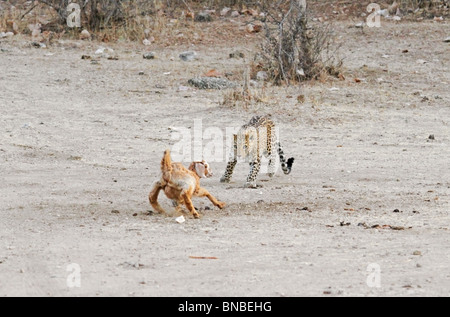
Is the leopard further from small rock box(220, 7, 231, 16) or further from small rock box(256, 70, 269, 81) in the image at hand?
small rock box(220, 7, 231, 16)

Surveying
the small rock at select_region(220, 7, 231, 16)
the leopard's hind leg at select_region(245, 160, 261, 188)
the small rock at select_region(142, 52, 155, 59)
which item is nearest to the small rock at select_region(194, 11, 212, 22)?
the small rock at select_region(220, 7, 231, 16)

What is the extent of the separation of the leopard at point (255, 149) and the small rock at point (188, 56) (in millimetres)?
6511

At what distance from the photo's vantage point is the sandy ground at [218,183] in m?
5.47

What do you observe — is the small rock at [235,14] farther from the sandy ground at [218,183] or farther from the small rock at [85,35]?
the small rock at [85,35]

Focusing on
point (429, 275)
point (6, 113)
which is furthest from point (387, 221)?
point (6, 113)

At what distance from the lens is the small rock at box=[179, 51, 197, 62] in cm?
1525

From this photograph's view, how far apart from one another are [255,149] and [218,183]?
17.8 inches

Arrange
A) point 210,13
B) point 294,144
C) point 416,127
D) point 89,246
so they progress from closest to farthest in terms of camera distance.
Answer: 1. point 89,246
2. point 294,144
3. point 416,127
4. point 210,13

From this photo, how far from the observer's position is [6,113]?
11359 millimetres

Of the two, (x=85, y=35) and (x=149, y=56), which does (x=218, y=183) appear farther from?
(x=85, y=35)

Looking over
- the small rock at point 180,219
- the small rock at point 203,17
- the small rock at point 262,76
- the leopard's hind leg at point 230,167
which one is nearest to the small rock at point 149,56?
the small rock at point 262,76

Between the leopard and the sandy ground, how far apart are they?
0.16 m

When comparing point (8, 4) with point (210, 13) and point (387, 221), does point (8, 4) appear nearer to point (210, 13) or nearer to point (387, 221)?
point (210, 13)
